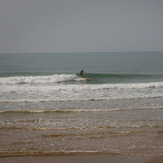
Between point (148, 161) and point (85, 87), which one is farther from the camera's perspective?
point (85, 87)

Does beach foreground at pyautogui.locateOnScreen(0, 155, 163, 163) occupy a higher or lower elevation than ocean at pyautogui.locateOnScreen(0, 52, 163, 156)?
lower

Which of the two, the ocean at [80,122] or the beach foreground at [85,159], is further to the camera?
the ocean at [80,122]

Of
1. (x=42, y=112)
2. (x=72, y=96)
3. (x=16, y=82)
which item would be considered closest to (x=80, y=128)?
(x=42, y=112)

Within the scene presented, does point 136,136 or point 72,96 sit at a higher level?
point 72,96

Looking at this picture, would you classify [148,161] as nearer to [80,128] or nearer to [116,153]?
[116,153]

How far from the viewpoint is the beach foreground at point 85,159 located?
741 centimetres

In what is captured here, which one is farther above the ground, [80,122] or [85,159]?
[80,122]

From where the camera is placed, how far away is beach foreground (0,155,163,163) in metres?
7.41

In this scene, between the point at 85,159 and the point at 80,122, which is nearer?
the point at 85,159

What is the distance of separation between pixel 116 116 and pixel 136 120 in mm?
1120

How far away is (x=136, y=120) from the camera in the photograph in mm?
11484

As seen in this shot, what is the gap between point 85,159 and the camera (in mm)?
7539

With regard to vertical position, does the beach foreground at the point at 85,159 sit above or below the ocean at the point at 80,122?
below

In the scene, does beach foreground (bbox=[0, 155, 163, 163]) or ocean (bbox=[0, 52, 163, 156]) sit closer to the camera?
beach foreground (bbox=[0, 155, 163, 163])
